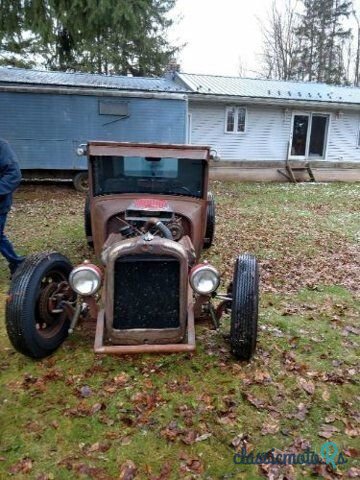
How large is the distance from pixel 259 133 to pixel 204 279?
14955mm

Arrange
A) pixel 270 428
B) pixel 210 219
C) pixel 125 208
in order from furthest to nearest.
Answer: pixel 210 219 → pixel 125 208 → pixel 270 428

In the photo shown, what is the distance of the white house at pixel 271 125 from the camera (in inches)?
639

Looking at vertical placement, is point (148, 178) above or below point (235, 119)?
below

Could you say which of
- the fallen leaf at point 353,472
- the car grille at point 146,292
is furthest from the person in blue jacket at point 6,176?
the fallen leaf at point 353,472

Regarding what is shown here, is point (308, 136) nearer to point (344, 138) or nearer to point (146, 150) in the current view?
point (344, 138)

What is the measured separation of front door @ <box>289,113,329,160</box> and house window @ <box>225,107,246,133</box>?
8.21ft

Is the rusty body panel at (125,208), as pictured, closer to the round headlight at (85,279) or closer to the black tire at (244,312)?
the black tire at (244,312)

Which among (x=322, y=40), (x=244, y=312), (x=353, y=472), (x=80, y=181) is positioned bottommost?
(x=353, y=472)

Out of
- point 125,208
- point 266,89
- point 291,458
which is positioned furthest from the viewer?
point 266,89

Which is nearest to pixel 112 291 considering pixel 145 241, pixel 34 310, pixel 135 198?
pixel 145 241

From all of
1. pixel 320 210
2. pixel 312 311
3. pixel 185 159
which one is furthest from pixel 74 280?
pixel 320 210

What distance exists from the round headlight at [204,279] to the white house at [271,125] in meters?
13.0

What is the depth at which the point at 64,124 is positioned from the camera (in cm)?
1254

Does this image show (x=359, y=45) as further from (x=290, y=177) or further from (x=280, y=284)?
(x=280, y=284)
